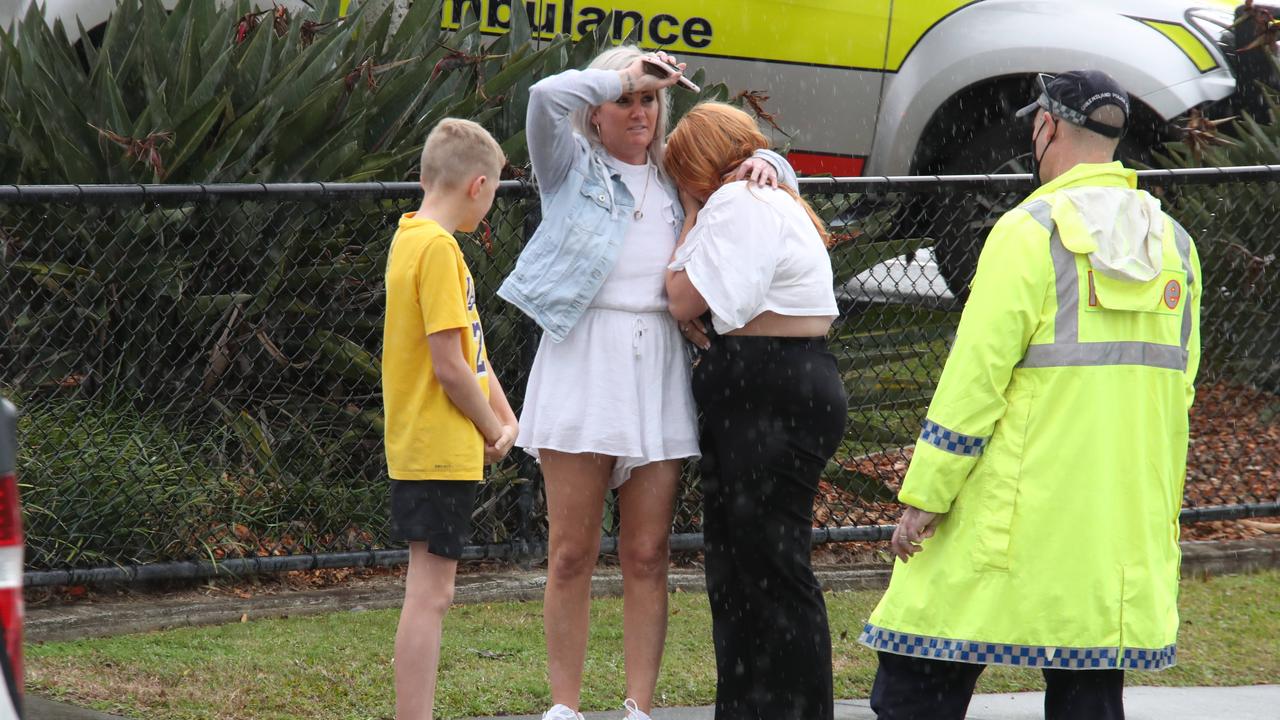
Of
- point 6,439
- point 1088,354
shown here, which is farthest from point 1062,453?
point 6,439

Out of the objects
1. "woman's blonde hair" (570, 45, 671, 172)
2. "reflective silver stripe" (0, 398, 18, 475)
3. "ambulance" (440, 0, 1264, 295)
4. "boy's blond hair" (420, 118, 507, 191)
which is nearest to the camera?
"reflective silver stripe" (0, 398, 18, 475)

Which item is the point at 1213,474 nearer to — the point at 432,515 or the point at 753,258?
the point at 753,258

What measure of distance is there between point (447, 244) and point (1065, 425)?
1.53 meters

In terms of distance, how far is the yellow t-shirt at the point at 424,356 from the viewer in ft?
12.5

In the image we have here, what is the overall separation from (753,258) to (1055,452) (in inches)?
38.6

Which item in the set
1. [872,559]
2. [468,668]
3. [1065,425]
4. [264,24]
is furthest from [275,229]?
[1065,425]

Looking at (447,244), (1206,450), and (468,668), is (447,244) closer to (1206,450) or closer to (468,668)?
(468,668)

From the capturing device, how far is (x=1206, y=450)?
280 inches

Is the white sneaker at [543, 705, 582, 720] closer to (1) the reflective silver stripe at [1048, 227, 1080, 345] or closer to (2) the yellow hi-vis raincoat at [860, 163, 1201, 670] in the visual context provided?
(2) the yellow hi-vis raincoat at [860, 163, 1201, 670]

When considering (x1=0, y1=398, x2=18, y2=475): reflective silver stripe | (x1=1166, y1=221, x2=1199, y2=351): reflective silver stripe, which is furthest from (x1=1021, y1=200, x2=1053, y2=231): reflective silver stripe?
(x1=0, y1=398, x2=18, y2=475): reflective silver stripe

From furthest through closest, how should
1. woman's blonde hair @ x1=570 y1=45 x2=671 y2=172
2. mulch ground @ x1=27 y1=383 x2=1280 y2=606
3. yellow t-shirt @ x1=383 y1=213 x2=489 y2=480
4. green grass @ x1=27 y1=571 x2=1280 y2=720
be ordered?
1. mulch ground @ x1=27 y1=383 x2=1280 y2=606
2. green grass @ x1=27 y1=571 x2=1280 y2=720
3. woman's blonde hair @ x1=570 y1=45 x2=671 y2=172
4. yellow t-shirt @ x1=383 y1=213 x2=489 y2=480

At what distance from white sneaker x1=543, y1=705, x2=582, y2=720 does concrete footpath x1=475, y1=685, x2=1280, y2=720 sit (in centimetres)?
26

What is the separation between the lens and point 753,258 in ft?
13.0

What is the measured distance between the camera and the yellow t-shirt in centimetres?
381
